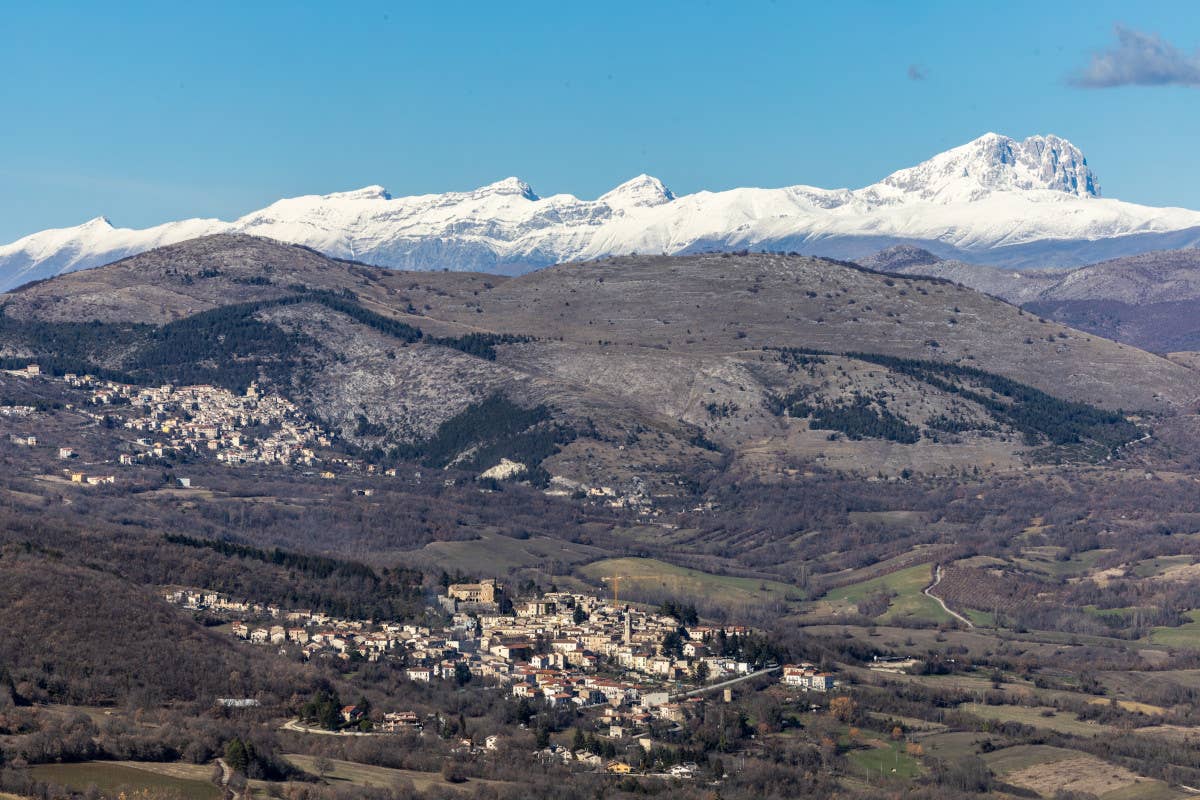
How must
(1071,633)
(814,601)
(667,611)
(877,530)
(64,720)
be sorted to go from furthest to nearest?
(877,530) → (814,601) → (1071,633) → (667,611) → (64,720)

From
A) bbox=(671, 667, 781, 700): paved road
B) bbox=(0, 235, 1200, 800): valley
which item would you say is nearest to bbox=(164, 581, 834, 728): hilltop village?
bbox=(671, 667, 781, 700): paved road

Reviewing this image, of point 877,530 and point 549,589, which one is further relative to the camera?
point 877,530

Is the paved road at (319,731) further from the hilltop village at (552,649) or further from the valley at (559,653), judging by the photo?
the hilltop village at (552,649)

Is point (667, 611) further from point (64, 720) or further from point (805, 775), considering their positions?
point (64, 720)

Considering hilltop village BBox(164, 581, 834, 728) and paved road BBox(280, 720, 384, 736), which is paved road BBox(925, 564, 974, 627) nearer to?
hilltop village BBox(164, 581, 834, 728)

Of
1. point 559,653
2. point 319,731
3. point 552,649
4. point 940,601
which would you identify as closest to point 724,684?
point 559,653

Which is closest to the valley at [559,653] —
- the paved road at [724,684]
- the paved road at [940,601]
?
the paved road at [724,684]

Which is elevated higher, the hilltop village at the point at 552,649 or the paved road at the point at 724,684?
the hilltop village at the point at 552,649

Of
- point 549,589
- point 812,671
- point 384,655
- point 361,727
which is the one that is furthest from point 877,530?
point 361,727
